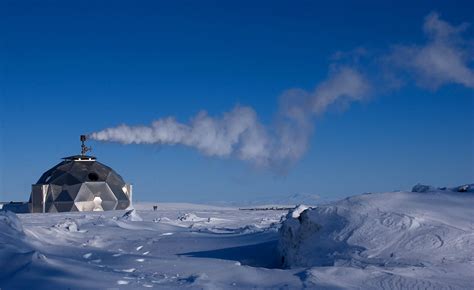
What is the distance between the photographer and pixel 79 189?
98.0 ft

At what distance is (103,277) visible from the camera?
22.9 ft

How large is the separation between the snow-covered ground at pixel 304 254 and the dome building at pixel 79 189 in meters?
16.9

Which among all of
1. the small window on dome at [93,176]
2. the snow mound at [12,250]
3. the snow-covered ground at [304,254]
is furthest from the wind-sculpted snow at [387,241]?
the small window on dome at [93,176]

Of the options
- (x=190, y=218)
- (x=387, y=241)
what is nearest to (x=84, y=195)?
(x=190, y=218)

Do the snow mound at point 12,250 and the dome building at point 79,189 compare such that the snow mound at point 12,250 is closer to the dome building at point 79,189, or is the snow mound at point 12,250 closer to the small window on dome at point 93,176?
the dome building at point 79,189

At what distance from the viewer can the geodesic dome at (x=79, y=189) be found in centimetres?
2969

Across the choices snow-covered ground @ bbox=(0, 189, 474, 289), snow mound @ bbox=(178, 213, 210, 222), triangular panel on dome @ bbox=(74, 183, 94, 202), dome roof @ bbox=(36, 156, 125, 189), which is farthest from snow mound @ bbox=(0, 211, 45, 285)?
dome roof @ bbox=(36, 156, 125, 189)

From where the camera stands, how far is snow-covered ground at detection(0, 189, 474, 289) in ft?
22.7

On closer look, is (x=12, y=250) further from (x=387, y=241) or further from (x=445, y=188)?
(x=445, y=188)

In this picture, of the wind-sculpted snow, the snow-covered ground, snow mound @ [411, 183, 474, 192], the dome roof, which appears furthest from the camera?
the dome roof

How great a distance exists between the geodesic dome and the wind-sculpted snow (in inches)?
806

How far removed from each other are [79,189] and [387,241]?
2342 centimetres

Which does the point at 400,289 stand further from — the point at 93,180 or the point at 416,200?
the point at 93,180

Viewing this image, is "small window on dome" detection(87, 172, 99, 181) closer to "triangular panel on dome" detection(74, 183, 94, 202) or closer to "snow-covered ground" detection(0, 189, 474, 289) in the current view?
"triangular panel on dome" detection(74, 183, 94, 202)
